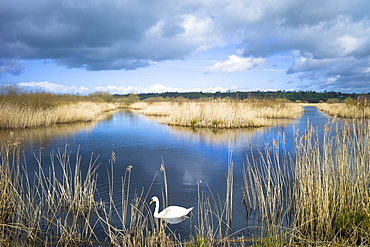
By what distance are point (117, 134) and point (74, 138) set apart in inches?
104

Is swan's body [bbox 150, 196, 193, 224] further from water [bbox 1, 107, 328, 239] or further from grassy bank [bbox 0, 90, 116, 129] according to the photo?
grassy bank [bbox 0, 90, 116, 129]

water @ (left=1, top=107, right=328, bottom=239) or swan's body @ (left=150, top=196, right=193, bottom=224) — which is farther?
water @ (left=1, top=107, right=328, bottom=239)

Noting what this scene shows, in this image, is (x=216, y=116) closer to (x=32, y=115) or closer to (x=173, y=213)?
(x=32, y=115)

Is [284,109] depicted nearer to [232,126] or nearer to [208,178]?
[232,126]

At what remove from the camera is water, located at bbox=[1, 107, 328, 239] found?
21.9ft

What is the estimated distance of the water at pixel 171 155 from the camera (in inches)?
263

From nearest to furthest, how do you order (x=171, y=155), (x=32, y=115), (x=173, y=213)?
(x=173, y=213) → (x=171, y=155) → (x=32, y=115)

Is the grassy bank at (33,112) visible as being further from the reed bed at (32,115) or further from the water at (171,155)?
the water at (171,155)

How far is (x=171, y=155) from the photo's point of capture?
1105 centimetres

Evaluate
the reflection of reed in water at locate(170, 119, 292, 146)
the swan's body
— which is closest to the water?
the reflection of reed in water at locate(170, 119, 292, 146)

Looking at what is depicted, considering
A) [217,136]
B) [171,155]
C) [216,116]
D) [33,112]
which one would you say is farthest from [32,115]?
[171,155]

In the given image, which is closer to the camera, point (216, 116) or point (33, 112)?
point (216, 116)

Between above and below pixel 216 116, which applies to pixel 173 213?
below

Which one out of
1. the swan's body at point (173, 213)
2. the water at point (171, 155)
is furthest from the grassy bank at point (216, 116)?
the swan's body at point (173, 213)
